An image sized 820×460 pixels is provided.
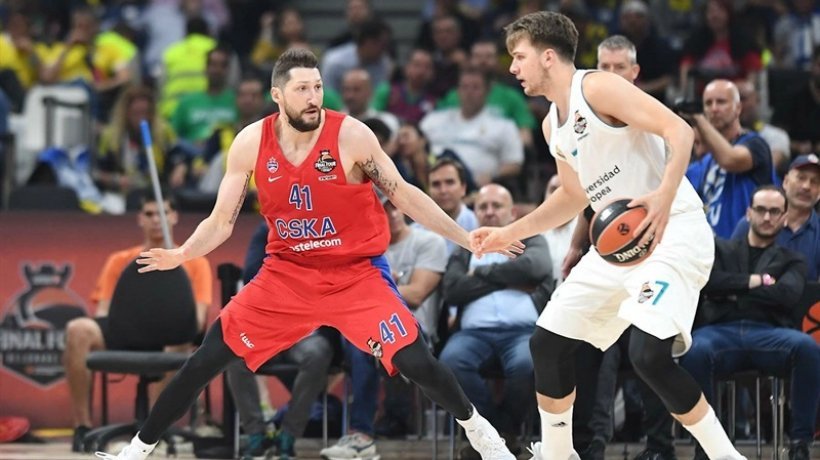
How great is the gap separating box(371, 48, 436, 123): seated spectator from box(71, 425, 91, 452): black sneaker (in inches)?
159

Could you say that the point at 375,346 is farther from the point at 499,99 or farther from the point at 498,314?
the point at 499,99

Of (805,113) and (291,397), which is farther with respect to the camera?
(805,113)

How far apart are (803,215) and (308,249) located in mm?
3401

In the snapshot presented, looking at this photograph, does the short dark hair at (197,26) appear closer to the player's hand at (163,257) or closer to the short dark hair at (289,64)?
the short dark hair at (289,64)

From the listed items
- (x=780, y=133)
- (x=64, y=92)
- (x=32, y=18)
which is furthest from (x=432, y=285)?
(x=32, y=18)

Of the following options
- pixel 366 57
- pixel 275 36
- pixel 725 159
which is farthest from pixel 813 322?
pixel 275 36

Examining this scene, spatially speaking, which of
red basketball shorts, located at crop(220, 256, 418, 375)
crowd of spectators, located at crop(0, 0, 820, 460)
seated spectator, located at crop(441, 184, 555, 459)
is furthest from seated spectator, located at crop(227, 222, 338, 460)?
red basketball shorts, located at crop(220, 256, 418, 375)

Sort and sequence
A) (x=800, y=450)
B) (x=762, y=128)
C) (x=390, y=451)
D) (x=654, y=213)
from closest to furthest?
(x=654, y=213), (x=800, y=450), (x=390, y=451), (x=762, y=128)

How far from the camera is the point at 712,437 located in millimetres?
5789

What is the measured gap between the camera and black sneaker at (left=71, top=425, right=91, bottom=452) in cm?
875

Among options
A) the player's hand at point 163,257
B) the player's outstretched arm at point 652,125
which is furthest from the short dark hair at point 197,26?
the player's outstretched arm at point 652,125

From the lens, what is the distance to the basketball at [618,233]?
5426 millimetres

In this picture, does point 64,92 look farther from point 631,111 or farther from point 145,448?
point 631,111

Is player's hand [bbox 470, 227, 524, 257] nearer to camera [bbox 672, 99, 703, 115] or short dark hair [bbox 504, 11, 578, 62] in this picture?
short dark hair [bbox 504, 11, 578, 62]
